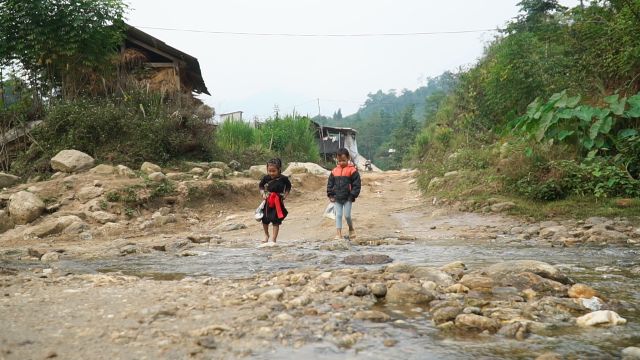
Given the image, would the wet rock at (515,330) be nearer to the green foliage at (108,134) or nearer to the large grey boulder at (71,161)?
the large grey boulder at (71,161)

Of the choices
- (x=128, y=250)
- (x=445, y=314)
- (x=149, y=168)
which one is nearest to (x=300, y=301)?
(x=445, y=314)

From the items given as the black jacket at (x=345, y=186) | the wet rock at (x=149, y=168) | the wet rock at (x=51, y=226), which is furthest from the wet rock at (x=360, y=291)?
the wet rock at (x=149, y=168)

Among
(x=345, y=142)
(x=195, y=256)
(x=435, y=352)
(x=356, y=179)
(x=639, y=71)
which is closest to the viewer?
(x=435, y=352)

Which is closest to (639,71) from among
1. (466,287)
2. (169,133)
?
(466,287)

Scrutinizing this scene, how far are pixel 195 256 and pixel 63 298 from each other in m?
2.61

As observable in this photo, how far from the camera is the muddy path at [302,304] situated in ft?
8.05

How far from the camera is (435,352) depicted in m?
2.37

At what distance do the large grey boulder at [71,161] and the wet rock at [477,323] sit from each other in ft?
37.6

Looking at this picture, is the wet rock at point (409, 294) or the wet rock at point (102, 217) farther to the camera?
the wet rock at point (102, 217)

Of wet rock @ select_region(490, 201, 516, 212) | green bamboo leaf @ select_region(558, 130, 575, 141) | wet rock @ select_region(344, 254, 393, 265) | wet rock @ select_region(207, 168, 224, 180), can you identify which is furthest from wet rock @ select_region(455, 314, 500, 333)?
wet rock @ select_region(207, 168, 224, 180)

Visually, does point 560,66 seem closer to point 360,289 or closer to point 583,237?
point 583,237

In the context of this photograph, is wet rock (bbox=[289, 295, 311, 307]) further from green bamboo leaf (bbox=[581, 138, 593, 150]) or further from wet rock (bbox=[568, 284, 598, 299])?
green bamboo leaf (bbox=[581, 138, 593, 150])

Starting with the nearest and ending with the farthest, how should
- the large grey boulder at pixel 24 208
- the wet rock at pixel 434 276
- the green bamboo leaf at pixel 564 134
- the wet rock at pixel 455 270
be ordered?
1. the wet rock at pixel 434 276
2. the wet rock at pixel 455 270
3. the green bamboo leaf at pixel 564 134
4. the large grey boulder at pixel 24 208

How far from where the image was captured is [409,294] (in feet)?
11.1
